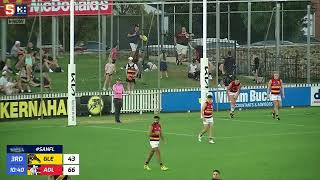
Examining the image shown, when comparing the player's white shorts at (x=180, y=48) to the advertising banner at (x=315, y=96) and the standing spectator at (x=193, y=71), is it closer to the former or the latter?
the standing spectator at (x=193, y=71)

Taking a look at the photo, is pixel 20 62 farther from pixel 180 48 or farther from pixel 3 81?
pixel 180 48

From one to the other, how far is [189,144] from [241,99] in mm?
13618

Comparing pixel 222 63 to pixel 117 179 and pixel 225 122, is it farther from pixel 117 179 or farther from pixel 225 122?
pixel 117 179

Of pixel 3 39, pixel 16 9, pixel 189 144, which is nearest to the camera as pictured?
pixel 189 144

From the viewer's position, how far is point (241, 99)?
44969 millimetres

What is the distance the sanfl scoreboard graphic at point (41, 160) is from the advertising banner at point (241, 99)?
25.8 metres

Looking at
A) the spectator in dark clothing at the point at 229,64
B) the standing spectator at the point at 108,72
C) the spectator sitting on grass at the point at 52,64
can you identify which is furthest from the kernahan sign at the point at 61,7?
the spectator in dark clothing at the point at 229,64

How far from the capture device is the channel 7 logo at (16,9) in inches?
1729

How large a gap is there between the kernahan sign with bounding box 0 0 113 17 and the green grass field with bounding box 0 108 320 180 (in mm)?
6420

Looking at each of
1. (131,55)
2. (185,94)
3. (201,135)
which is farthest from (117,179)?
(131,55)

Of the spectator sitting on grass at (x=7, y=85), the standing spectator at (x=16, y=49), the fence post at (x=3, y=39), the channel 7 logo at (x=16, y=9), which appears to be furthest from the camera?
the channel 7 logo at (x=16, y=9)

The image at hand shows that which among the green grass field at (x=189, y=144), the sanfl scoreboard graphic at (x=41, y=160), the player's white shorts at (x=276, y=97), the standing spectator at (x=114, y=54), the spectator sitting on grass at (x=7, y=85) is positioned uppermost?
the standing spectator at (x=114, y=54)

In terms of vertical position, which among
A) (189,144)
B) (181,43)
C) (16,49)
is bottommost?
(189,144)

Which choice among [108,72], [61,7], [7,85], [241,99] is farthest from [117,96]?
[61,7]
